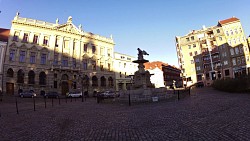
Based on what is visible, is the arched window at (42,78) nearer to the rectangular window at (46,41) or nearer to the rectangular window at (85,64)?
the rectangular window at (46,41)

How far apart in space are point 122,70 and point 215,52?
100 ft

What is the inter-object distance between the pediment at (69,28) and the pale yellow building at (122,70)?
14051 millimetres

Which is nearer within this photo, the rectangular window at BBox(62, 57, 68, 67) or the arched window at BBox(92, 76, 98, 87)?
the rectangular window at BBox(62, 57, 68, 67)

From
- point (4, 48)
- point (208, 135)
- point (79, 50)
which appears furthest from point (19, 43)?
point (208, 135)

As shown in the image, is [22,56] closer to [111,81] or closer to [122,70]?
[111,81]

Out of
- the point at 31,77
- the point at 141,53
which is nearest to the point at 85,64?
the point at 31,77

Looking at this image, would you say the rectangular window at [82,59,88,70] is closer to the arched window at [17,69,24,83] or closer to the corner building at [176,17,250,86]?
the arched window at [17,69,24,83]

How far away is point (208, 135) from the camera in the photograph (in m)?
5.46

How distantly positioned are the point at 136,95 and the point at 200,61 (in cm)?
4378

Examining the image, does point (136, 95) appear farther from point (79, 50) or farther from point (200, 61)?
point (200, 61)

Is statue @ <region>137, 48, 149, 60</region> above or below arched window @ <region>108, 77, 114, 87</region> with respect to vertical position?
above

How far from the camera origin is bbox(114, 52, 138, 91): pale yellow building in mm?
50875

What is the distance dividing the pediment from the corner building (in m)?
37.8

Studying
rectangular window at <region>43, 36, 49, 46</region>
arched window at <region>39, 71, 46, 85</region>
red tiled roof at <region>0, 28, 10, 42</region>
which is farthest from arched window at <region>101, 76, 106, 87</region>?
red tiled roof at <region>0, 28, 10, 42</region>
